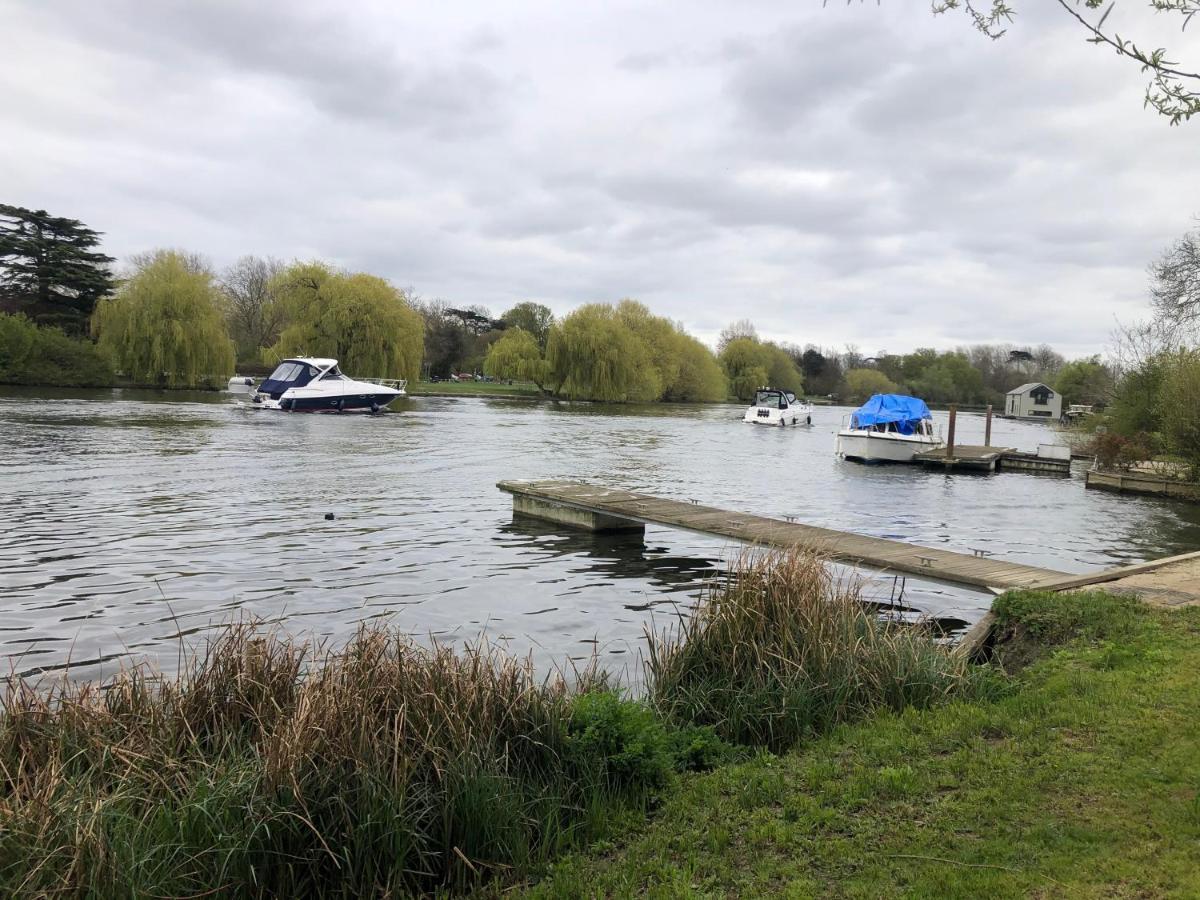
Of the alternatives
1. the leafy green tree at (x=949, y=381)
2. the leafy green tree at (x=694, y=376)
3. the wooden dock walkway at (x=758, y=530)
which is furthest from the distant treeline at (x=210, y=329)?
the leafy green tree at (x=949, y=381)

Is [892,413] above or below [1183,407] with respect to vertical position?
below

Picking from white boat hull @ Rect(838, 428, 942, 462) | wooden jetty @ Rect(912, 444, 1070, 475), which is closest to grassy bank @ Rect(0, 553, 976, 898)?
wooden jetty @ Rect(912, 444, 1070, 475)

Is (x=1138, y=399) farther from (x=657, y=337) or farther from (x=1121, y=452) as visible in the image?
(x=657, y=337)

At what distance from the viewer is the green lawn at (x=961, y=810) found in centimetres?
383

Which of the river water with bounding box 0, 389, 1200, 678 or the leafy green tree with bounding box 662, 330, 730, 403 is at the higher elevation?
the leafy green tree with bounding box 662, 330, 730, 403

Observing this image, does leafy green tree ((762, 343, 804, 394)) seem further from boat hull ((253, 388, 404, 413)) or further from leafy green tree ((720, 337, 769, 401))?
boat hull ((253, 388, 404, 413))

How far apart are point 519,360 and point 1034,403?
311ft

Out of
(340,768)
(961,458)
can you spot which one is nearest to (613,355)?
(961,458)

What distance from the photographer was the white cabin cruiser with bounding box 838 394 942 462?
37406 mm

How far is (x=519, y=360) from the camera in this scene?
8162cm

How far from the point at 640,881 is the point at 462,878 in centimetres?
91

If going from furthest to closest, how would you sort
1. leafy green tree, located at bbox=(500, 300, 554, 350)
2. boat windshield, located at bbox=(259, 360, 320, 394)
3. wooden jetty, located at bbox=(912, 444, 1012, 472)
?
leafy green tree, located at bbox=(500, 300, 554, 350)
boat windshield, located at bbox=(259, 360, 320, 394)
wooden jetty, located at bbox=(912, 444, 1012, 472)

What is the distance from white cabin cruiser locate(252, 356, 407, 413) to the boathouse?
11147 centimetres

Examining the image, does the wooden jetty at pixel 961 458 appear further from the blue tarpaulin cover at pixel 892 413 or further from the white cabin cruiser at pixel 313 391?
the white cabin cruiser at pixel 313 391
